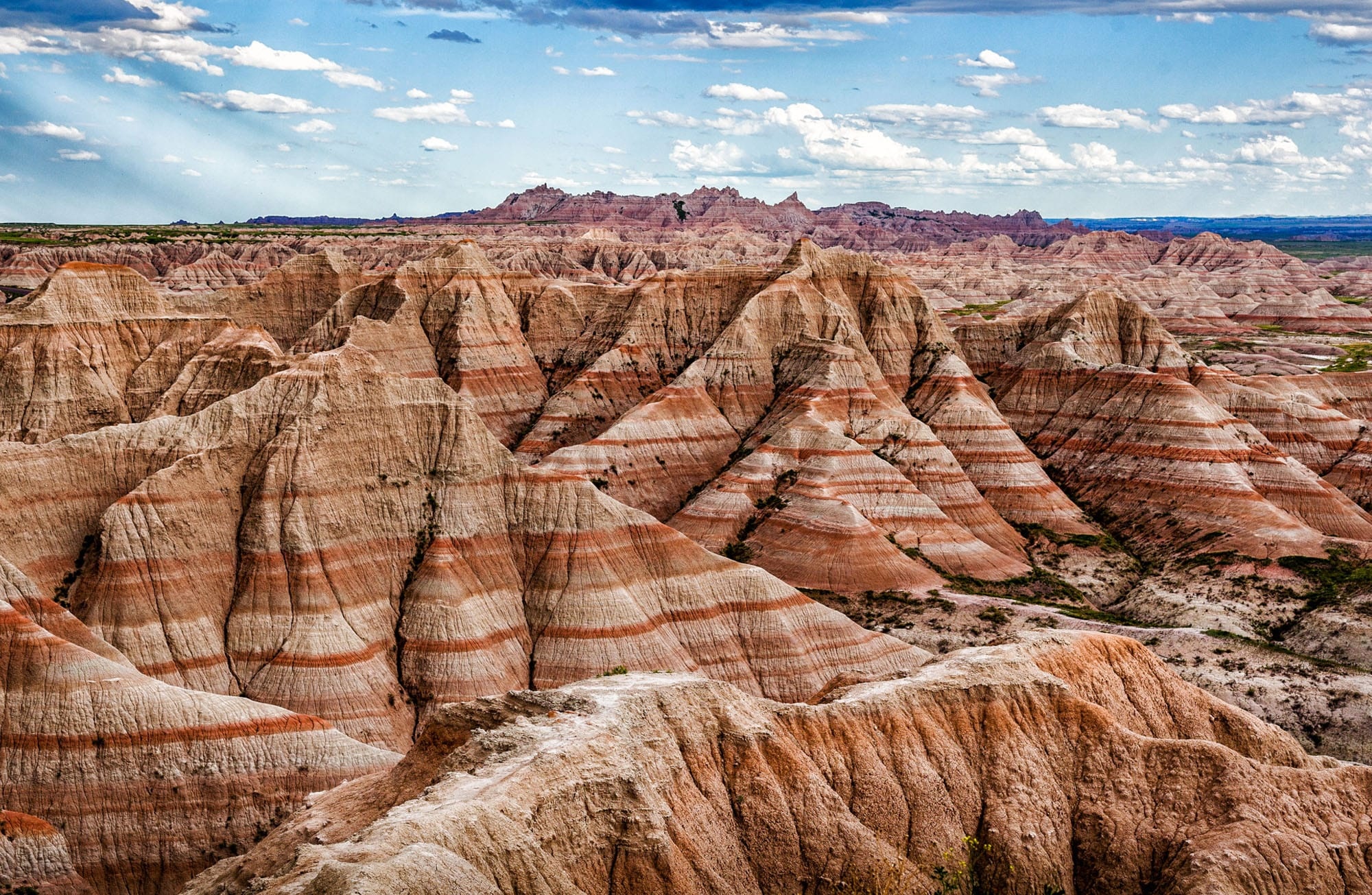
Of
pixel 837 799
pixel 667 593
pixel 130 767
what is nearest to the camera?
pixel 837 799

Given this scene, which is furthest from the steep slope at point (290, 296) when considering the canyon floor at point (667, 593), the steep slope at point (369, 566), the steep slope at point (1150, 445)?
the steep slope at point (1150, 445)

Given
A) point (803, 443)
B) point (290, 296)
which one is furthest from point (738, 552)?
point (290, 296)

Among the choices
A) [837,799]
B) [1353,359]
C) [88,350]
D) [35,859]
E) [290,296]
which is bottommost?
[35,859]

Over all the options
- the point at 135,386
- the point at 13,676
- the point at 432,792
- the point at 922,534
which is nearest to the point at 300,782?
the point at 13,676

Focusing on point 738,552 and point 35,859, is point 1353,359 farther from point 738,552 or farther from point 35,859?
point 35,859

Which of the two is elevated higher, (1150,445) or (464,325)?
(464,325)

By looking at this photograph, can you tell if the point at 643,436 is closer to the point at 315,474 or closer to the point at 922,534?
the point at 922,534
